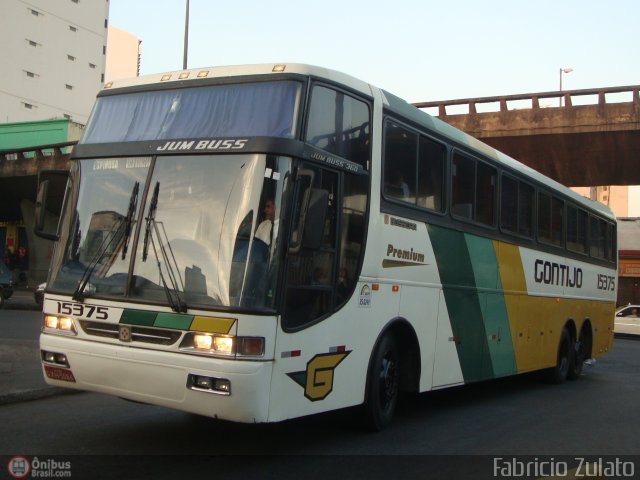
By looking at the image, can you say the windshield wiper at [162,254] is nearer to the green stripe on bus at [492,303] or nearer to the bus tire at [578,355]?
the green stripe on bus at [492,303]

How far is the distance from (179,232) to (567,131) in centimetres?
2467

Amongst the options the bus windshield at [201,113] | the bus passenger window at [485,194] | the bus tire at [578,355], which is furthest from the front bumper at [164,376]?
the bus tire at [578,355]

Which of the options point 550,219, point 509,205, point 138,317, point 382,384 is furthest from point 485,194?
point 138,317

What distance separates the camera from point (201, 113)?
6461 millimetres

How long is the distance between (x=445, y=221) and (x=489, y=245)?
1.55m

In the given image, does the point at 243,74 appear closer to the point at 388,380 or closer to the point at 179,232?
the point at 179,232

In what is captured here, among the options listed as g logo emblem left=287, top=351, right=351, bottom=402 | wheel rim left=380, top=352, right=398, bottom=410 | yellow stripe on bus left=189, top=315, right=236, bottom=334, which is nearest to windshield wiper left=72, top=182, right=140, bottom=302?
yellow stripe on bus left=189, top=315, right=236, bottom=334

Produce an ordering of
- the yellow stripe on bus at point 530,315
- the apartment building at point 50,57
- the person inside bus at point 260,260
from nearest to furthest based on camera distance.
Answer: the person inside bus at point 260,260, the yellow stripe on bus at point 530,315, the apartment building at point 50,57

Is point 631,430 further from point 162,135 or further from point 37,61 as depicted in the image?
point 37,61

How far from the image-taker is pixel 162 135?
21.1 feet

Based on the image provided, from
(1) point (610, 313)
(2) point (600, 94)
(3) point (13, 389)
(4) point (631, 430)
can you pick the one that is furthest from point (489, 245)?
(2) point (600, 94)

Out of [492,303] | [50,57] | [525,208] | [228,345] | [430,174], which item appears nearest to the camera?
[228,345]

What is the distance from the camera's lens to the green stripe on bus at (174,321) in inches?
227

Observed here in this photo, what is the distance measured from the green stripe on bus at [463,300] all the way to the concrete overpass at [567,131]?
796 inches
